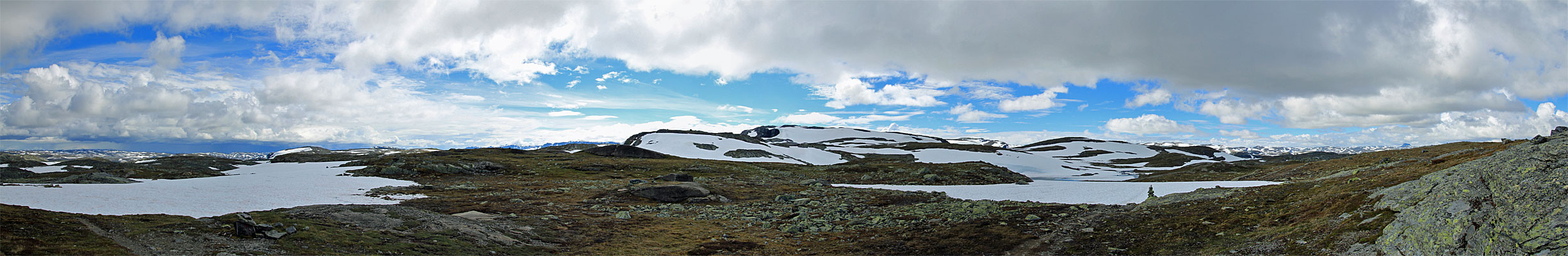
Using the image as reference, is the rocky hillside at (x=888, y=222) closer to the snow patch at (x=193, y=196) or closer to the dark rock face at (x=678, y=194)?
the dark rock face at (x=678, y=194)

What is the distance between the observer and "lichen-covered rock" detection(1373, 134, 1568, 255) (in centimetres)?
1011

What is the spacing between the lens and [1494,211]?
11219mm

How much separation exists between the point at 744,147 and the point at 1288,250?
116 m

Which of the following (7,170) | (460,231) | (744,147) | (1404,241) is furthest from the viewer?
(744,147)

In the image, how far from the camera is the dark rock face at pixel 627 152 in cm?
10950

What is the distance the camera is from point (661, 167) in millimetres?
80812

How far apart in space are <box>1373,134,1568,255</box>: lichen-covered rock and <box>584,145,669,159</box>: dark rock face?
338ft

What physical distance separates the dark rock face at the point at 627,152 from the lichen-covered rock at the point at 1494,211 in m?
103

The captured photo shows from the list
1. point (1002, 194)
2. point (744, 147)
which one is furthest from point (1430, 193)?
point (744, 147)

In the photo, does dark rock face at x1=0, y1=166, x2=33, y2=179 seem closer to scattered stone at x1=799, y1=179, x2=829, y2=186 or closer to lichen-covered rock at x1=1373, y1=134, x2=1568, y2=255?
scattered stone at x1=799, y1=179, x2=829, y2=186

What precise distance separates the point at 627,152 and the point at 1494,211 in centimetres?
10760

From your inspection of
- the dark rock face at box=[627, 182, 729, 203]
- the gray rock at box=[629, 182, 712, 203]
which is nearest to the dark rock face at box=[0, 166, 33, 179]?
the gray rock at box=[629, 182, 712, 203]

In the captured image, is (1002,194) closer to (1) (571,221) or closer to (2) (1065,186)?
(2) (1065,186)

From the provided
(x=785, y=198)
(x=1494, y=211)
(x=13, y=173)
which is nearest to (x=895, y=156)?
(x=785, y=198)
